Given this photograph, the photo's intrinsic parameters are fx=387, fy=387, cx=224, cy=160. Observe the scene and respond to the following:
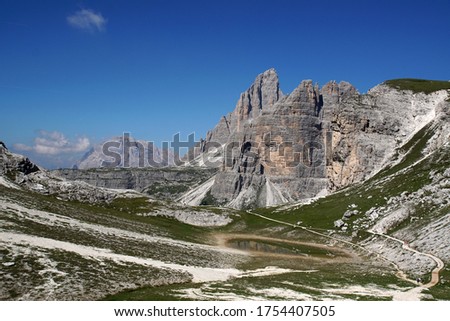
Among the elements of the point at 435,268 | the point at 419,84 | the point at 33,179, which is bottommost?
the point at 435,268

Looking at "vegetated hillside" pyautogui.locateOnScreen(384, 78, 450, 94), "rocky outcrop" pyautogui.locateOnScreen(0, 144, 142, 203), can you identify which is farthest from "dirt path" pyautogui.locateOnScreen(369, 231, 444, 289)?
"vegetated hillside" pyautogui.locateOnScreen(384, 78, 450, 94)

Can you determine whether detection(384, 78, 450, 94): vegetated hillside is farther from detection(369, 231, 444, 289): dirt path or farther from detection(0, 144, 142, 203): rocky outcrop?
detection(0, 144, 142, 203): rocky outcrop

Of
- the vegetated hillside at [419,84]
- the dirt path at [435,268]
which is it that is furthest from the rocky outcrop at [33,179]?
the vegetated hillside at [419,84]

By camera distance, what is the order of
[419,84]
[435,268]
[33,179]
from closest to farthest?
1. [435,268]
2. [33,179]
3. [419,84]

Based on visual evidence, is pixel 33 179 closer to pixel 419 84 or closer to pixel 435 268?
pixel 435 268

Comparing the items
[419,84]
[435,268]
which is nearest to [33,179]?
[435,268]

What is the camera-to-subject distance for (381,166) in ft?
525

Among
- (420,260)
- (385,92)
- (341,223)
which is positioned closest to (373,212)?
(341,223)

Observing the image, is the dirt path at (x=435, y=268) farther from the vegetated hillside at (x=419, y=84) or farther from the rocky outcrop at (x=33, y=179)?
the vegetated hillside at (x=419, y=84)

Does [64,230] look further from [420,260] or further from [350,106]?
[350,106]

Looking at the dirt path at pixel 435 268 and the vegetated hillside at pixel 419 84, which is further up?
the vegetated hillside at pixel 419 84

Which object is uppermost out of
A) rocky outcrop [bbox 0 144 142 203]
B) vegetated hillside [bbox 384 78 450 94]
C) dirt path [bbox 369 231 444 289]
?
vegetated hillside [bbox 384 78 450 94]

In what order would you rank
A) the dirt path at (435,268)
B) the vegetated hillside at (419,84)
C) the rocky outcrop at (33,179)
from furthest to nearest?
the vegetated hillside at (419,84) → the rocky outcrop at (33,179) → the dirt path at (435,268)
